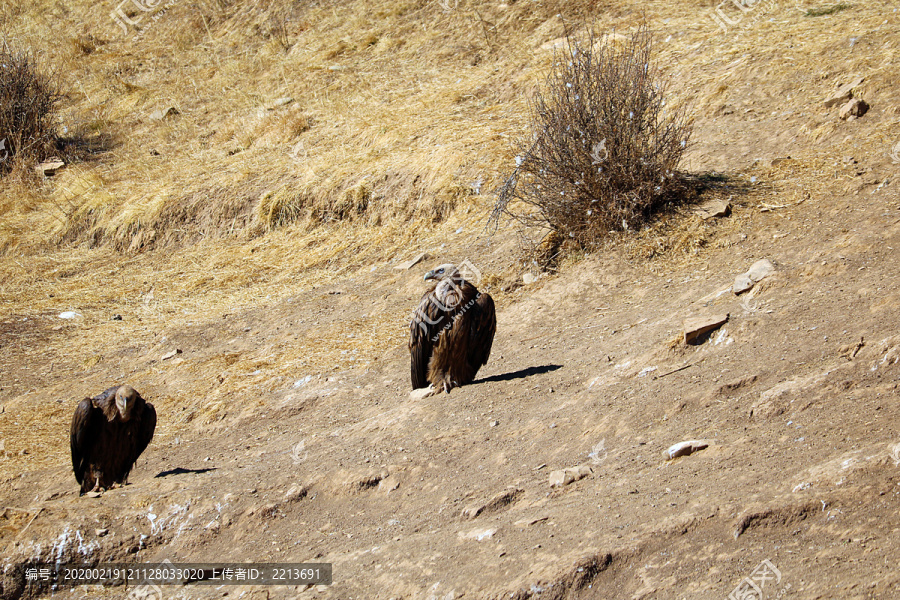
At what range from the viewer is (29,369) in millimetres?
8641

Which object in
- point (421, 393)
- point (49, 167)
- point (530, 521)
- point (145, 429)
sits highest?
point (49, 167)

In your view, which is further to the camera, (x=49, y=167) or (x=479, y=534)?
(x=49, y=167)

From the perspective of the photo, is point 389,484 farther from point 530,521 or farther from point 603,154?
point 603,154

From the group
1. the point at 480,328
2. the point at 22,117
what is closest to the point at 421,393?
the point at 480,328

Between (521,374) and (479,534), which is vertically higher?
(479,534)

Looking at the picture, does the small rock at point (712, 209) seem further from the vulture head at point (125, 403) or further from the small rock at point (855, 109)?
the vulture head at point (125, 403)

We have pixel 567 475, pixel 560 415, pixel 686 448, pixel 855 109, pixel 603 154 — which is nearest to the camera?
pixel 686 448

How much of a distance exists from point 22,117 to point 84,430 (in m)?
11.2

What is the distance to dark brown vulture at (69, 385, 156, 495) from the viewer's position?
506 centimetres

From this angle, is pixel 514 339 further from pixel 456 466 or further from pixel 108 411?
pixel 108 411

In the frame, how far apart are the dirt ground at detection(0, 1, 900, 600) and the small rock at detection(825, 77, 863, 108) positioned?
11 centimetres

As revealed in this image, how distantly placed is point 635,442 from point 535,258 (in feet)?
11.7

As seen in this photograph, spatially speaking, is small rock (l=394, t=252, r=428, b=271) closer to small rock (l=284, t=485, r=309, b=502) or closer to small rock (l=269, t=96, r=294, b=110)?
small rock (l=284, t=485, r=309, b=502)

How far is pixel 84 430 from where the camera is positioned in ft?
16.5
